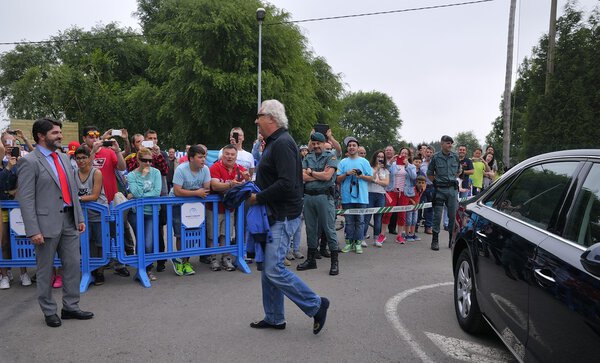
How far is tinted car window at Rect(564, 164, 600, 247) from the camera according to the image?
8.28ft

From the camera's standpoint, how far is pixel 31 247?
5.95 metres

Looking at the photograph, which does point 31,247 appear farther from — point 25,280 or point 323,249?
point 323,249

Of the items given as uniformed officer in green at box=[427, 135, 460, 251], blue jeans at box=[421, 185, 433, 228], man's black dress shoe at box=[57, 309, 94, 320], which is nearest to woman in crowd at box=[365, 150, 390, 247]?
uniformed officer in green at box=[427, 135, 460, 251]

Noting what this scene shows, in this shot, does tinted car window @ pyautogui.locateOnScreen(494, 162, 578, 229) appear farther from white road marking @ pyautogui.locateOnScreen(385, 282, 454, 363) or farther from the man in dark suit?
the man in dark suit

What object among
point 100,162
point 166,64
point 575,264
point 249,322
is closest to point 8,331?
point 249,322

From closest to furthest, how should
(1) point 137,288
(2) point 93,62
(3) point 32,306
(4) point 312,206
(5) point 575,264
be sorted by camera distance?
(5) point 575,264, (3) point 32,306, (1) point 137,288, (4) point 312,206, (2) point 93,62

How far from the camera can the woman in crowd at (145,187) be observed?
6.18 m

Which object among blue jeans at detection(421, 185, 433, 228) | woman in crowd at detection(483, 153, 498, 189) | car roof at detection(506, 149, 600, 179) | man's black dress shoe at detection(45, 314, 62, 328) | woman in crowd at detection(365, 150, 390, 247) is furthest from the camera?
woman in crowd at detection(483, 153, 498, 189)

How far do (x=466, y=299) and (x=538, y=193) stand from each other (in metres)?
1.46

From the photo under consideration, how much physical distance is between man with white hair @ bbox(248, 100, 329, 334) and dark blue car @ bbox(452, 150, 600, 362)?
1.47 m

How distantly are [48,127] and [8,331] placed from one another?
79.2 inches

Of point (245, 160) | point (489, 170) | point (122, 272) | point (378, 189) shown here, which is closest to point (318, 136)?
point (245, 160)

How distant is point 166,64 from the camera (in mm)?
27953

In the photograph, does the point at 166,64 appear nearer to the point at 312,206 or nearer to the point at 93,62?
the point at 93,62
